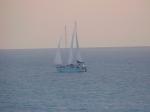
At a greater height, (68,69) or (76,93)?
(68,69)

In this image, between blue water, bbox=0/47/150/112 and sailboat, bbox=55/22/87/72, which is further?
sailboat, bbox=55/22/87/72

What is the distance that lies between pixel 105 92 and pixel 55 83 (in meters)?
12.2

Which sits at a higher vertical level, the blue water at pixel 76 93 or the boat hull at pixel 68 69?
the boat hull at pixel 68 69

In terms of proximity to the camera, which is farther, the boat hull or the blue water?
the boat hull

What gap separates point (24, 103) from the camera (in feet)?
156

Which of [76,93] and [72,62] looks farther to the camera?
[72,62]

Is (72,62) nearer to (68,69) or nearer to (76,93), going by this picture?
(68,69)

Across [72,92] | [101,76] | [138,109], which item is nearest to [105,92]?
[72,92]

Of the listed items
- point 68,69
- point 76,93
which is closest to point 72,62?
point 68,69

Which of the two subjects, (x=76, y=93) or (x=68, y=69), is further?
(x=68, y=69)

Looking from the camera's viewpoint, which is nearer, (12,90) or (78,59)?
(12,90)

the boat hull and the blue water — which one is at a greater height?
the boat hull

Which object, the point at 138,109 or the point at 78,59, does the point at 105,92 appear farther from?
the point at 78,59

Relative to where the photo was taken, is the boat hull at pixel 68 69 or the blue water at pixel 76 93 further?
the boat hull at pixel 68 69
